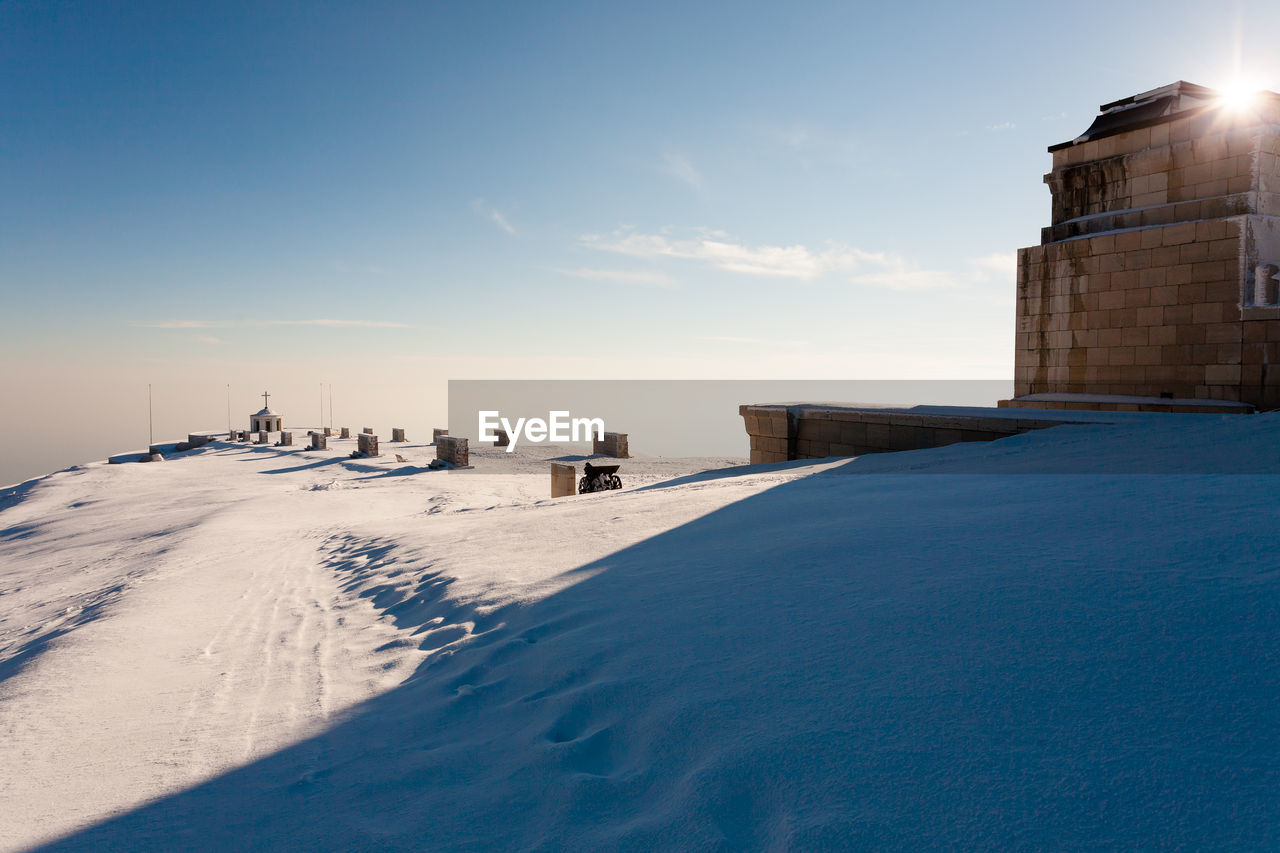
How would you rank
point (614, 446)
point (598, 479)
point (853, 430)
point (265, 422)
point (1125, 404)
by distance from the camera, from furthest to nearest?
point (265, 422) < point (614, 446) < point (598, 479) < point (853, 430) < point (1125, 404)

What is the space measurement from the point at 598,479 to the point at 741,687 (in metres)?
12.1

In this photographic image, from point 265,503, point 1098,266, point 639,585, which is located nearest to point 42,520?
point 265,503

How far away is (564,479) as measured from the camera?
48.2 feet

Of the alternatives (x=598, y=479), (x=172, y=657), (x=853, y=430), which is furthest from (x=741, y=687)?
(x=598, y=479)

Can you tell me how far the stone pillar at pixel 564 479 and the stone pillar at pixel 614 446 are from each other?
31.5 ft

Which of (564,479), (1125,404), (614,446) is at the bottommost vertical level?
(564,479)

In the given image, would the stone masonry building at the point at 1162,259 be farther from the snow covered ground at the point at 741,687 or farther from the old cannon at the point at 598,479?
the old cannon at the point at 598,479

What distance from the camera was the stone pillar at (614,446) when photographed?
24766mm

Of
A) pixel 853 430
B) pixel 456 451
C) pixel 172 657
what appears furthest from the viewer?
pixel 456 451

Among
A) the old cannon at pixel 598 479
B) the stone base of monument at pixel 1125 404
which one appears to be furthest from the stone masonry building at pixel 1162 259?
the old cannon at pixel 598 479

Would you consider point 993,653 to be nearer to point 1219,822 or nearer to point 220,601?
point 1219,822

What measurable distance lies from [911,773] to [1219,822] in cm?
68

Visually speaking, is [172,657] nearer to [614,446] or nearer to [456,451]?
[456,451]

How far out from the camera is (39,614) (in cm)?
716
